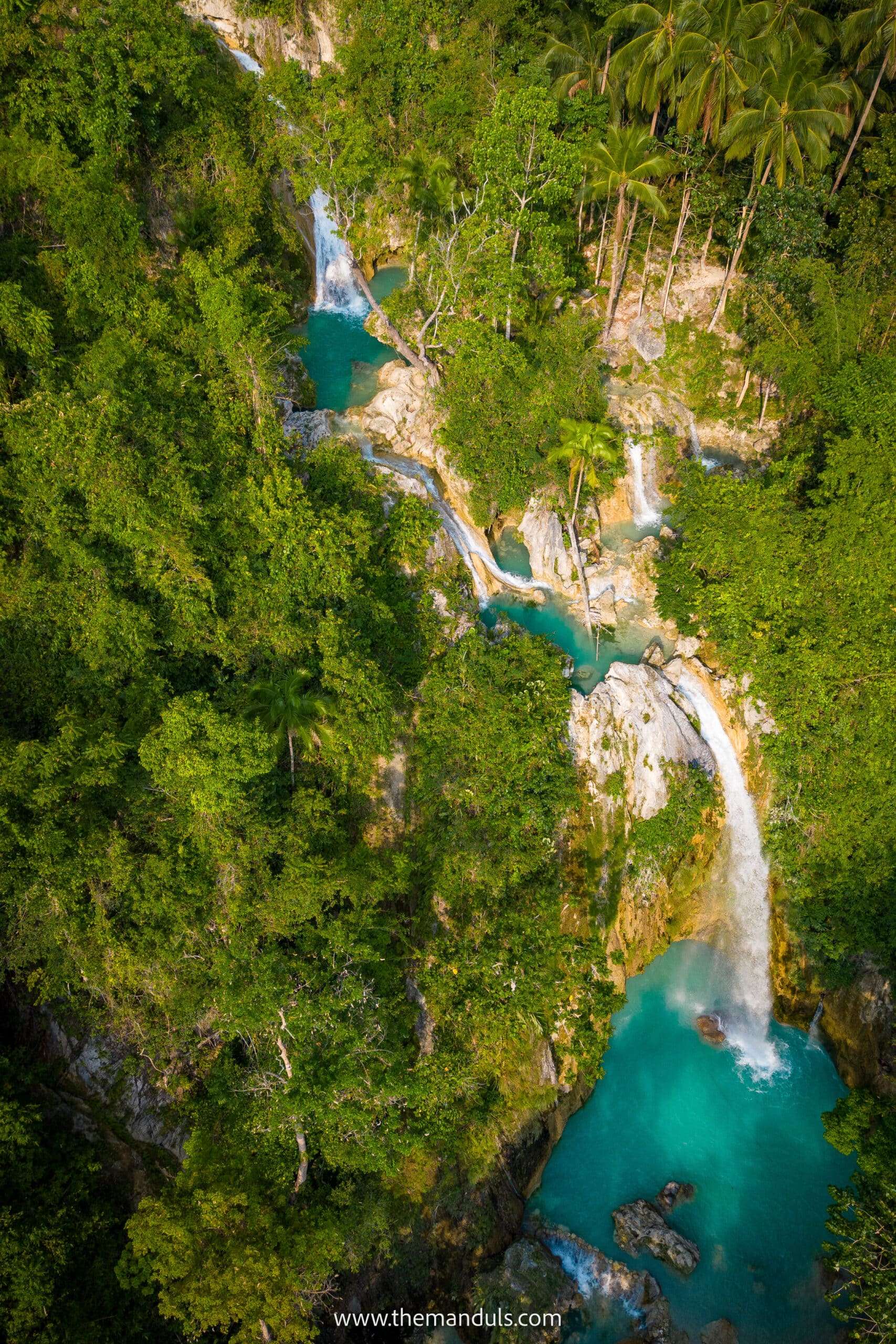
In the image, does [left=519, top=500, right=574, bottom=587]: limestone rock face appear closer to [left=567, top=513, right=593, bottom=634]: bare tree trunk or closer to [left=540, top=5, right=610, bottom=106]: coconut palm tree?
[left=567, top=513, right=593, bottom=634]: bare tree trunk

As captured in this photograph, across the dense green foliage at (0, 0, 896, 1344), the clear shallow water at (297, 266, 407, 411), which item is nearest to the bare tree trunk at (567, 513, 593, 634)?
the dense green foliage at (0, 0, 896, 1344)

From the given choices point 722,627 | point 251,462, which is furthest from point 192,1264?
point 722,627

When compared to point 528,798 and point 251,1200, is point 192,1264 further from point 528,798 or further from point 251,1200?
point 528,798

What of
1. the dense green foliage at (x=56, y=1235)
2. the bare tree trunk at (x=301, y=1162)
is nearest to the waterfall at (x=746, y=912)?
the bare tree trunk at (x=301, y=1162)

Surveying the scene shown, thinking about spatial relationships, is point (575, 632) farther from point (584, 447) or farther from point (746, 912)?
point (746, 912)

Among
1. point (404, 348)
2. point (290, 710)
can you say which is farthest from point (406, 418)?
point (290, 710)

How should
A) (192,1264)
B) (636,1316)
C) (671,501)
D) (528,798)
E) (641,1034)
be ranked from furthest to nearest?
1. (671,501)
2. (641,1034)
3. (528,798)
4. (636,1316)
5. (192,1264)
